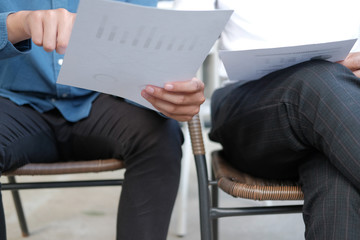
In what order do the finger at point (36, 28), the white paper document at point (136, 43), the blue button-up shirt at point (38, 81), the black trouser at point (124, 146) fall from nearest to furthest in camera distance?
the white paper document at point (136, 43)
the finger at point (36, 28)
the black trouser at point (124, 146)
the blue button-up shirt at point (38, 81)

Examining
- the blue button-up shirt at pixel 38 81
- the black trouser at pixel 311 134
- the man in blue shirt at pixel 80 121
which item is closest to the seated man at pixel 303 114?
the black trouser at pixel 311 134

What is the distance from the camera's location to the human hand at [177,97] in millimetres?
601

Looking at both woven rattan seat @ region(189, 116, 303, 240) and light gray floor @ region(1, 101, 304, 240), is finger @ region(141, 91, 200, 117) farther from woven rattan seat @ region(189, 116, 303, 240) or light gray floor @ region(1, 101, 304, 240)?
light gray floor @ region(1, 101, 304, 240)

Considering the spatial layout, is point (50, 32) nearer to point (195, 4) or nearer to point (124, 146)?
point (124, 146)

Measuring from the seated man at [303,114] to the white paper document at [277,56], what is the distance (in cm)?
2

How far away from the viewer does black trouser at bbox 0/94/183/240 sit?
2.42 ft

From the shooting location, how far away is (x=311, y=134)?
0.64 metres

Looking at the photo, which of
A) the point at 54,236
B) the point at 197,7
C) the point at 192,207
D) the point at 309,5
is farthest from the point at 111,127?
the point at 192,207

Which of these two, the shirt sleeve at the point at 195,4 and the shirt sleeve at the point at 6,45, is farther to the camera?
the shirt sleeve at the point at 195,4

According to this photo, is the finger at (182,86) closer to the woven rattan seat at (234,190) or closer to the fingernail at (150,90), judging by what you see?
the fingernail at (150,90)

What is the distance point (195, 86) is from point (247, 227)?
91 cm

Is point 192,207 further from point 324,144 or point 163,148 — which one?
point 324,144

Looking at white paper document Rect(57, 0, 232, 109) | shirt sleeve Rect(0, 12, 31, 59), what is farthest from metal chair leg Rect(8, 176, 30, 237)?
white paper document Rect(57, 0, 232, 109)

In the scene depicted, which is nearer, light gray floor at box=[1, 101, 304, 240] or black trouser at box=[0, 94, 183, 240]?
black trouser at box=[0, 94, 183, 240]
